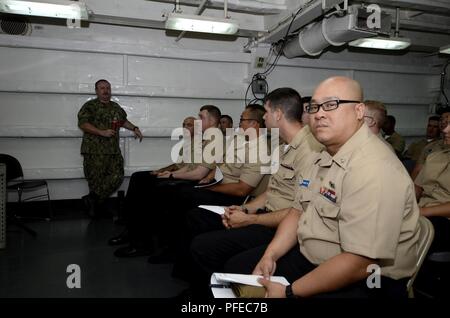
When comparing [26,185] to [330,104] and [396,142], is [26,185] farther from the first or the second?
[396,142]

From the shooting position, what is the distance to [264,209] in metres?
2.29

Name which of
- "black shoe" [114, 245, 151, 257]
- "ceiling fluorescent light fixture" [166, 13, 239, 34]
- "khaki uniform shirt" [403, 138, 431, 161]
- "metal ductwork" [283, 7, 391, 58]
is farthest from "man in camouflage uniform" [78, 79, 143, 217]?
"khaki uniform shirt" [403, 138, 431, 161]

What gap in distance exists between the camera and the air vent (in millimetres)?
4141

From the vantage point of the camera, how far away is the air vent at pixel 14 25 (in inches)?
163

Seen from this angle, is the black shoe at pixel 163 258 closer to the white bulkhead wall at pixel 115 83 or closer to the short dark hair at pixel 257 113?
the short dark hair at pixel 257 113

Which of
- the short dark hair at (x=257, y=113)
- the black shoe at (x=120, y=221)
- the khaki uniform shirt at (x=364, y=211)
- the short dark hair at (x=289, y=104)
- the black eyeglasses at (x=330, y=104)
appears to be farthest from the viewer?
the black shoe at (x=120, y=221)

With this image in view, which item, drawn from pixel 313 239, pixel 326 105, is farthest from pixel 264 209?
pixel 326 105

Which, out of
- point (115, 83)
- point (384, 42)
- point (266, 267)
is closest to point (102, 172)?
point (115, 83)

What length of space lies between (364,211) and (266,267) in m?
0.52

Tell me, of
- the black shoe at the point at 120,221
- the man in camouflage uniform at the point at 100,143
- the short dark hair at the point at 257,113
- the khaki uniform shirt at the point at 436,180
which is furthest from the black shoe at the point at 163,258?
the khaki uniform shirt at the point at 436,180

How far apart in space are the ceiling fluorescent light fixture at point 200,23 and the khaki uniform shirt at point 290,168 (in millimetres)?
1930

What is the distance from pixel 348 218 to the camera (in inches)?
47.8

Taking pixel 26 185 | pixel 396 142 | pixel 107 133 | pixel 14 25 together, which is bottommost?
pixel 26 185

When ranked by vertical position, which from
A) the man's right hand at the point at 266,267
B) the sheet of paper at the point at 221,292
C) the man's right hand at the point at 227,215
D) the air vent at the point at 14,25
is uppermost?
the air vent at the point at 14,25
